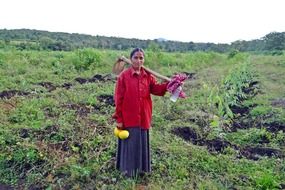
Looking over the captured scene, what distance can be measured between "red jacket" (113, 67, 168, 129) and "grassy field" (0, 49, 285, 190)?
0.65 meters

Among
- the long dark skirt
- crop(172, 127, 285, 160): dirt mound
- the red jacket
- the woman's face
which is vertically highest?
the woman's face

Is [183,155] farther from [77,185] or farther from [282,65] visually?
[282,65]

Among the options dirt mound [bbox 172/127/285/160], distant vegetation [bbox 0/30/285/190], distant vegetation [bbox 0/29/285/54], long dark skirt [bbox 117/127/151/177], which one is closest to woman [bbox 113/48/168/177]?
long dark skirt [bbox 117/127/151/177]

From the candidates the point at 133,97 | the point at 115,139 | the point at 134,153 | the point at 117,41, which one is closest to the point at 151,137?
the point at 115,139

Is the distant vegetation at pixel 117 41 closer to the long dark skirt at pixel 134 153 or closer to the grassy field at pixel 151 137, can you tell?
the grassy field at pixel 151 137

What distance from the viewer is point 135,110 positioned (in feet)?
14.1

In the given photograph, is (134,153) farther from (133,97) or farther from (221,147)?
(221,147)

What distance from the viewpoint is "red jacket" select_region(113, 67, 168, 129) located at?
427cm

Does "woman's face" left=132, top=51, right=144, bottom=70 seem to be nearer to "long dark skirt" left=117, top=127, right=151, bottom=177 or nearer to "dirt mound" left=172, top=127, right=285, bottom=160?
"long dark skirt" left=117, top=127, right=151, bottom=177

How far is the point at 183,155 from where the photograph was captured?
17.4ft

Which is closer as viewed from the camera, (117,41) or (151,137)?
(151,137)

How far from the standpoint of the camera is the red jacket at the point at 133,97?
4.27 metres

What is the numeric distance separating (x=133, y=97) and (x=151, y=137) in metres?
1.79

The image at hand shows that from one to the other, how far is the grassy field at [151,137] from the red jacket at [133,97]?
2.12 feet
